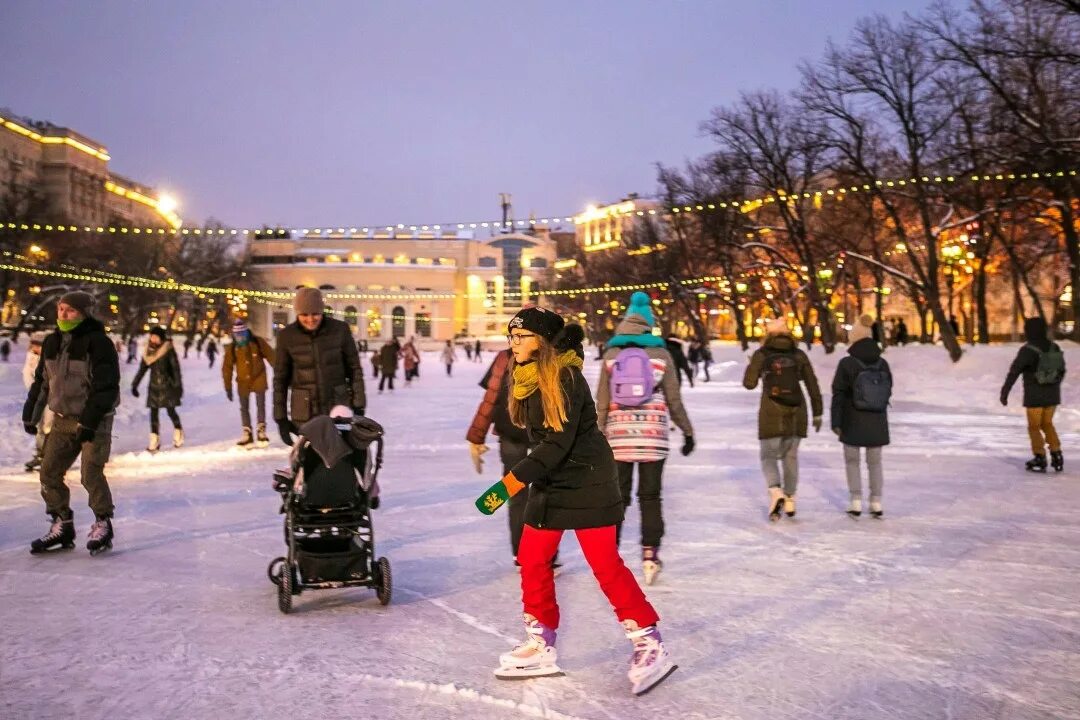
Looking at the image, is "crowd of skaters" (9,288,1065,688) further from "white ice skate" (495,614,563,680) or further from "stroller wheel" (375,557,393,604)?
"stroller wheel" (375,557,393,604)

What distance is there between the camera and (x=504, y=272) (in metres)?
127

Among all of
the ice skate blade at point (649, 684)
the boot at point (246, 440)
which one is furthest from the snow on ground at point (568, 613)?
the boot at point (246, 440)

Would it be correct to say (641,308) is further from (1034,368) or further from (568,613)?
(1034,368)

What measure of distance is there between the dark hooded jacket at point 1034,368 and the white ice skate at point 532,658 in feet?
27.6

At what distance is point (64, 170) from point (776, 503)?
9527cm

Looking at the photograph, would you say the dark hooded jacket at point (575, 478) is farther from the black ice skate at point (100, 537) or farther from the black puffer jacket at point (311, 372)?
the black ice skate at point (100, 537)

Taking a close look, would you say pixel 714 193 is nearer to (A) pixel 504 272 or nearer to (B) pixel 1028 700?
(B) pixel 1028 700

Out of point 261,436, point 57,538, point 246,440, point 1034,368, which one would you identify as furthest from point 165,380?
point 1034,368

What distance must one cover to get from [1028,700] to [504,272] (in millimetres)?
123431

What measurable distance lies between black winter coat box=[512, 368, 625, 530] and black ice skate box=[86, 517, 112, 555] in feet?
13.4

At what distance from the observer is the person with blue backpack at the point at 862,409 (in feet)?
27.0

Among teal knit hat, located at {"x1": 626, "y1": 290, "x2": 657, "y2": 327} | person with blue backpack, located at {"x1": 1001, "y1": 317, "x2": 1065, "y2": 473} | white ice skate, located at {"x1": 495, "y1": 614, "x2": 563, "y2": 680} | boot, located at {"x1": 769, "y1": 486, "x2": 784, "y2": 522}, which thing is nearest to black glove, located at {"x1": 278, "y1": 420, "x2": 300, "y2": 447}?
teal knit hat, located at {"x1": 626, "y1": 290, "x2": 657, "y2": 327}

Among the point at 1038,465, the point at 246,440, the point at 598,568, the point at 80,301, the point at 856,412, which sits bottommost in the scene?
the point at 1038,465

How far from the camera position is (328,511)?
17.7 ft
